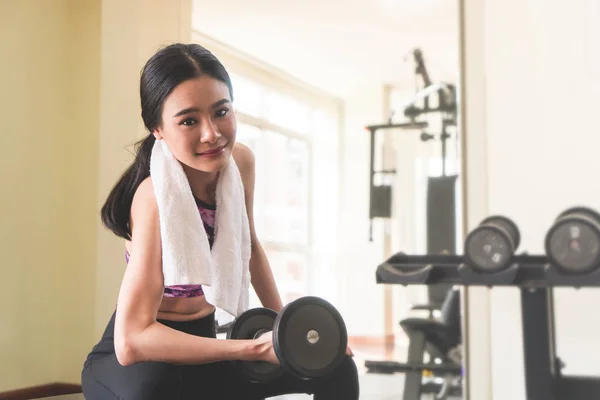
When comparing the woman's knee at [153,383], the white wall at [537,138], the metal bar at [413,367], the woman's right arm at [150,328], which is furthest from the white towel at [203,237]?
the metal bar at [413,367]

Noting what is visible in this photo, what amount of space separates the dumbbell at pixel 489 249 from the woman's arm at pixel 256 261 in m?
0.52

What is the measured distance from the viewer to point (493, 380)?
2.11 meters

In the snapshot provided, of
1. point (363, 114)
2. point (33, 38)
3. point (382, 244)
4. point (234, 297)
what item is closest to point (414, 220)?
point (382, 244)

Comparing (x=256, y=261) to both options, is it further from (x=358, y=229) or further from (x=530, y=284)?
(x=358, y=229)

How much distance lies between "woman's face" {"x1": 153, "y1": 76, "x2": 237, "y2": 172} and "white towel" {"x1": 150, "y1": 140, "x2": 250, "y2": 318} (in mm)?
38

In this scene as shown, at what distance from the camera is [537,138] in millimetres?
2084

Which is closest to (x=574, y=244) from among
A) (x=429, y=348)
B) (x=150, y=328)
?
(x=150, y=328)

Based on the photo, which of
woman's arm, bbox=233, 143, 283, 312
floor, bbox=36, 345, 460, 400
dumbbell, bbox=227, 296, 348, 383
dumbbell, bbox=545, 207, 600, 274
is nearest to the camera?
dumbbell, bbox=227, 296, 348, 383

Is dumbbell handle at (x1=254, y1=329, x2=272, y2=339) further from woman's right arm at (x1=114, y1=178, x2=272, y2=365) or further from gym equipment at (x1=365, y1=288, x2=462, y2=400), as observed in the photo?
gym equipment at (x1=365, y1=288, x2=462, y2=400)

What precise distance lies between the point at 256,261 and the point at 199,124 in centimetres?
31

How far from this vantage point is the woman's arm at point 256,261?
1171 mm

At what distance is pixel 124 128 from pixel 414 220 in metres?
3.26

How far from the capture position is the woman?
90 cm

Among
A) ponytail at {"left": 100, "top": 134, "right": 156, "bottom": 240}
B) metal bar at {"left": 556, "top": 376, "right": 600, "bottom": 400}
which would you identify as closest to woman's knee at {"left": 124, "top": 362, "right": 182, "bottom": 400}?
ponytail at {"left": 100, "top": 134, "right": 156, "bottom": 240}
